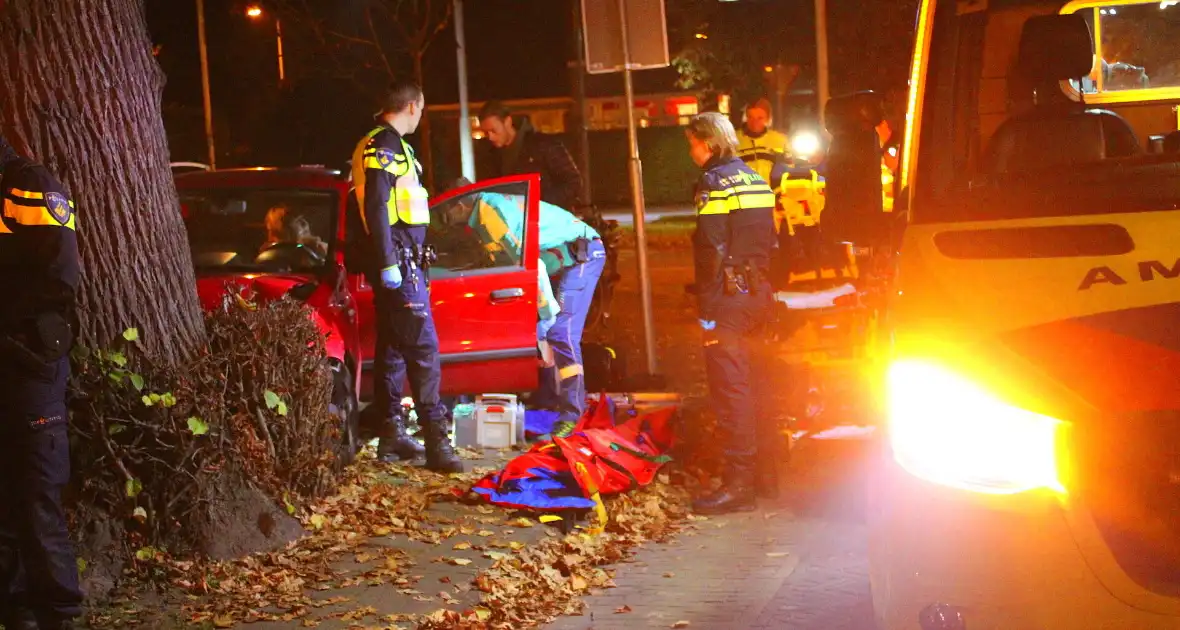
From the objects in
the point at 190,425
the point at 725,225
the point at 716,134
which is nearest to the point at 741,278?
the point at 725,225

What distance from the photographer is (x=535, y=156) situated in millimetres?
11031

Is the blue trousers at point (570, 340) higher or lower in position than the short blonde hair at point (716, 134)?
lower

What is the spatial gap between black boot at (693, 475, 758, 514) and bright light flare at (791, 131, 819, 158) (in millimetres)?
6161

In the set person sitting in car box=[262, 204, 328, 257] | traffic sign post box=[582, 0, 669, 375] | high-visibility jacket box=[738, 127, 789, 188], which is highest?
traffic sign post box=[582, 0, 669, 375]

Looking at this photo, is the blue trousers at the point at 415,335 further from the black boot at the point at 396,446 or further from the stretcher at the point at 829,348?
the stretcher at the point at 829,348

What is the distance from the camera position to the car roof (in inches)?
361

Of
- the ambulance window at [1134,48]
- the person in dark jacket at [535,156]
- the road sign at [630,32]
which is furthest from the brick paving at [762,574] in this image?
the road sign at [630,32]

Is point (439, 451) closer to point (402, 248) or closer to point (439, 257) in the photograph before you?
point (402, 248)

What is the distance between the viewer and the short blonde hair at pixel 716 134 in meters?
7.44

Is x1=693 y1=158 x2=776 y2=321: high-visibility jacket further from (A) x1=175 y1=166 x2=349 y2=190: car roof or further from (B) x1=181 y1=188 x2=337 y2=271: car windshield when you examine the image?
(A) x1=175 y1=166 x2=349 y2=190: car roof

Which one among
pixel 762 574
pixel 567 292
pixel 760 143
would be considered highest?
pixel 760 143

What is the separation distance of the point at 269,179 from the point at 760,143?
210 inches

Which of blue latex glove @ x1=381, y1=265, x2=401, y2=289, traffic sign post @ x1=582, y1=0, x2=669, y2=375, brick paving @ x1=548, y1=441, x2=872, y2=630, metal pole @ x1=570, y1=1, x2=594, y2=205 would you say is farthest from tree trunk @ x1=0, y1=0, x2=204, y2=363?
metal pole @ x1=570, y1=1, x2=594, y2=205

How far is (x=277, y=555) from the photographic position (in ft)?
20.9
